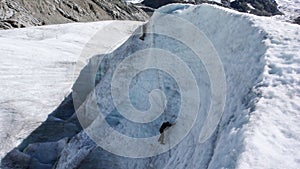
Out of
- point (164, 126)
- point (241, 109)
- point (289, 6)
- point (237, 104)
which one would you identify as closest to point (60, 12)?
point (164, 126)

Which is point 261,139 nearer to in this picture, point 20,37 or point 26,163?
point 26,163

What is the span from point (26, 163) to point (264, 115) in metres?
11.3

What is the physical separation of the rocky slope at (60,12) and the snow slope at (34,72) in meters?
6.34

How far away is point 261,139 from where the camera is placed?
217 inches

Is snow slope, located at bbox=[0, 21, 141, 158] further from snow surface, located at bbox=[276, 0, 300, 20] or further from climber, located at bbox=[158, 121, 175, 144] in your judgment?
snow surface, located at bbox=[276, 0, 300, 20]

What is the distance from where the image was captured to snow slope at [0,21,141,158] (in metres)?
18.4

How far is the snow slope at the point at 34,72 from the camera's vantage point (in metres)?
18.4

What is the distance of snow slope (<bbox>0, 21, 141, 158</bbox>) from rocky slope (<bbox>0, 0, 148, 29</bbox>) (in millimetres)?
6336

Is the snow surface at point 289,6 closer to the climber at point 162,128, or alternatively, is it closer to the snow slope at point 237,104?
the snow slope at point 237,104

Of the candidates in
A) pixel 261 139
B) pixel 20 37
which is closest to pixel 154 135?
pixel 261 139

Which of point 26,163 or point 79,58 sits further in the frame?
point 79,58

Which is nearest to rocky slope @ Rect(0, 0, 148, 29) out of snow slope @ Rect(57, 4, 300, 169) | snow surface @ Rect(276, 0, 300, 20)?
snow slope @ Rect(57, 4, 300, 169)

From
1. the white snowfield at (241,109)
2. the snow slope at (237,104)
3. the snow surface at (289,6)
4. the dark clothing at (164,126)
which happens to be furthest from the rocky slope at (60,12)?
the snow surface at (289,6)

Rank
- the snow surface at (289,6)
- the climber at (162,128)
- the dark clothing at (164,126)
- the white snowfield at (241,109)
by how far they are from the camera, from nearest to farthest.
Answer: the white snowfield at (241,109)
the climber at (162,128)
the dark clothing at (164,126)
the snow surface at (289,6)
